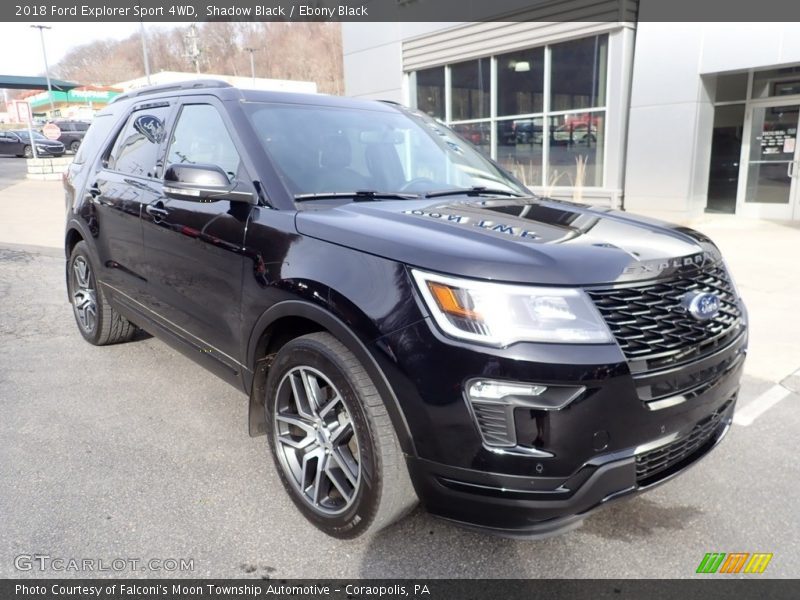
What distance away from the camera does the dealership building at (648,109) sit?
10.8 metres

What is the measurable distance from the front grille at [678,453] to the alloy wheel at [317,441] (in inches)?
41.3

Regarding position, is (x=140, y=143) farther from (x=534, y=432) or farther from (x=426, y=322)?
(x=534, y=432)

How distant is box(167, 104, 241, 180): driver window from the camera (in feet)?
10.4

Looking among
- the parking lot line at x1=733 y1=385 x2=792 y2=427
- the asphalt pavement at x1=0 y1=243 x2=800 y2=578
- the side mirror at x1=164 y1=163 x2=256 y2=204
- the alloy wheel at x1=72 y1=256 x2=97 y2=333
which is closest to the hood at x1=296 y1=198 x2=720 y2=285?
the side mirror at x1=164 y1=163 x2=256 y2=204

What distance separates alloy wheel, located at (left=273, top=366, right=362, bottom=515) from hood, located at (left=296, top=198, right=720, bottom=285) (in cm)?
62

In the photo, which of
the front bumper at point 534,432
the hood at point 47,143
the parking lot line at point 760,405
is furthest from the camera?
the hood at point 47,143

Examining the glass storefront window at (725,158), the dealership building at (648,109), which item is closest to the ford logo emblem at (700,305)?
the dealership building at (648,109)

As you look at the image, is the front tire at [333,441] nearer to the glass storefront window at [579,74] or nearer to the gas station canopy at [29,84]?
the glass storefront window at [579,74]

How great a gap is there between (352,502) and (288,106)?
2095 mm

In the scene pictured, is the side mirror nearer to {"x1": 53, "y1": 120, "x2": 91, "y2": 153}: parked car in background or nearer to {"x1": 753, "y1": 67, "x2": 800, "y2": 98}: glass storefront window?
{"x1": 753, "y1": 67, "x2": 800, "y2": 98}: glass storefront window

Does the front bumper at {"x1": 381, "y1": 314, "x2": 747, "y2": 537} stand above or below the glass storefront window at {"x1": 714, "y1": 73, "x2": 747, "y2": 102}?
below

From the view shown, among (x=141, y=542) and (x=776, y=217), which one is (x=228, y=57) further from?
(x=141, y=542)

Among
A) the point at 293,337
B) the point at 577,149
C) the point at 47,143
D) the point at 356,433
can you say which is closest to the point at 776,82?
the point at 577,149

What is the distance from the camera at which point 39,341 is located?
5398mm
